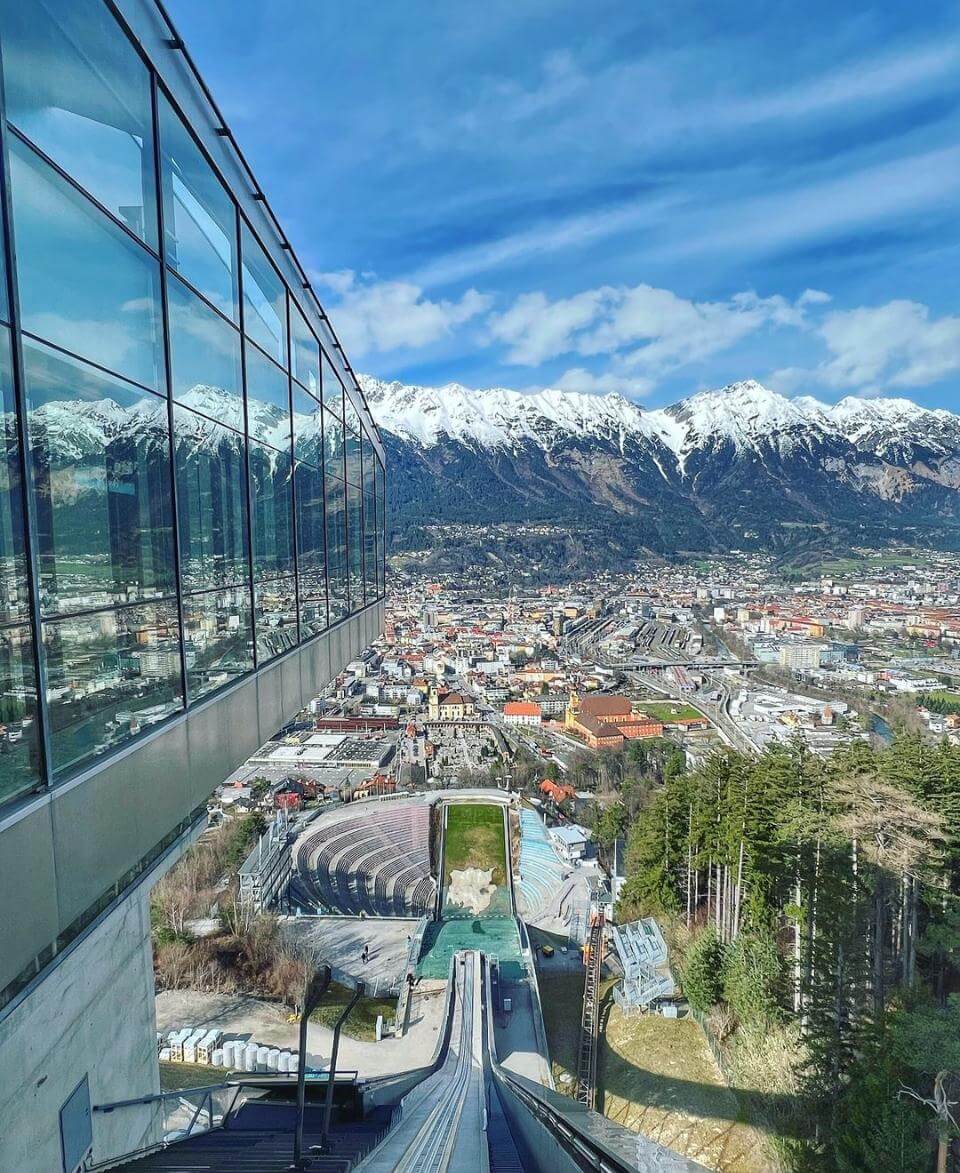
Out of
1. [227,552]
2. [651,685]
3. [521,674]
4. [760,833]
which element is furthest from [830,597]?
[227,552]

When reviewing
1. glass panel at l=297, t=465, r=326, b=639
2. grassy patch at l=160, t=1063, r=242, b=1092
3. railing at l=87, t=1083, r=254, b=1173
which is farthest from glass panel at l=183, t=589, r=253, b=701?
grassy patch at l=160, t=1063, r=242, b=1092

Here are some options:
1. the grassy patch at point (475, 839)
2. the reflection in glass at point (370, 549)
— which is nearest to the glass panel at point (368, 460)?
the reflection in glass at point (370, 549)

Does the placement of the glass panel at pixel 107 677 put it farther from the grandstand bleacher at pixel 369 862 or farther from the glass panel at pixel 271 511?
the grandstand bleacher at pixel 369 862

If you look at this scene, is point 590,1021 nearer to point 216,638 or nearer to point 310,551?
point 310,551

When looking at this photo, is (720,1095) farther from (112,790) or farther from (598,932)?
(112,790)

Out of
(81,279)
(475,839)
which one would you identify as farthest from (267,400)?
(475,839)

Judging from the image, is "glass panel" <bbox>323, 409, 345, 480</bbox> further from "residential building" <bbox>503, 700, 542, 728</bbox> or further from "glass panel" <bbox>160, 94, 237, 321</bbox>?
"residential building" <bbox>503, 700, 542, 728</bbox>
